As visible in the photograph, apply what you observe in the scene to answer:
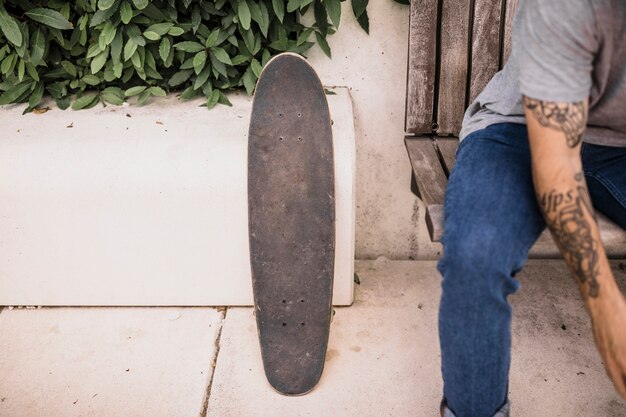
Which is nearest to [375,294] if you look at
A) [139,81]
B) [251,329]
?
[251,329]

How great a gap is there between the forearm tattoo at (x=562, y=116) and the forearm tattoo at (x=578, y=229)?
11cm

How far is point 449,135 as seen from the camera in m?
2.37

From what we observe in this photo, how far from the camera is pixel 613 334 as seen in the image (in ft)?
4.66

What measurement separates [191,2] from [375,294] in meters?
1.40

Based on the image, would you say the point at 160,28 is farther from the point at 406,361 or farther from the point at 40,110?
the point at 406,361

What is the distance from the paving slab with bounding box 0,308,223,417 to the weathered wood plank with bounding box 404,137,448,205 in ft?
3.21

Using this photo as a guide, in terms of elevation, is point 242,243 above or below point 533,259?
above

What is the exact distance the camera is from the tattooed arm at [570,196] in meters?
1.48

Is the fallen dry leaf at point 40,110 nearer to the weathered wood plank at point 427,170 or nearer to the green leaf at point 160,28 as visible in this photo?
the green leaf at point 160,28

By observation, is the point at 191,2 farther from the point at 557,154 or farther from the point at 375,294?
the point at 557,154

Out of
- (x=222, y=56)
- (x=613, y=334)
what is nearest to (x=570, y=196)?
(x=613, y=334)

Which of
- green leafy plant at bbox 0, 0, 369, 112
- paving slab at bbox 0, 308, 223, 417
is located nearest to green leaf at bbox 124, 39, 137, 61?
green leafy plant at bbox 0, 0, 369, 112

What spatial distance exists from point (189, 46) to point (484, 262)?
1488 mm

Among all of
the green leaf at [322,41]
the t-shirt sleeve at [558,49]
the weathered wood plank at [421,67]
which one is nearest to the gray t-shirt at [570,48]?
the t-shirt sleeve at [558,49]
